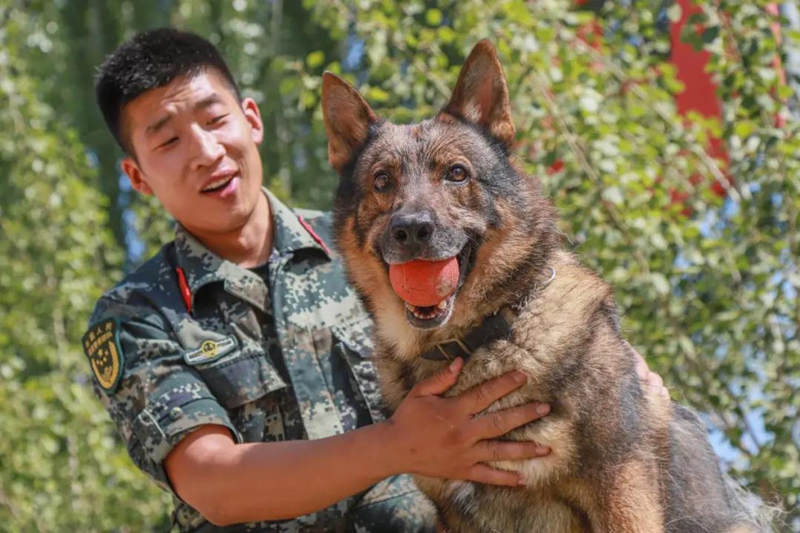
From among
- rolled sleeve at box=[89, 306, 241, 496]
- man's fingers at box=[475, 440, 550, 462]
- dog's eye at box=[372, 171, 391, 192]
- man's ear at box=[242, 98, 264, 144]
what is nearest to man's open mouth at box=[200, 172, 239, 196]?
man's ear at box=[242, 98, 264, 144]

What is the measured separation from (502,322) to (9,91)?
6.50 meters

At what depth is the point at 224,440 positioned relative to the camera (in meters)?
3.26

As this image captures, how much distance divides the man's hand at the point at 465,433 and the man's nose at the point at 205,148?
1357mm

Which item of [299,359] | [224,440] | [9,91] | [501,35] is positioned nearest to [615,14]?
[501,35]

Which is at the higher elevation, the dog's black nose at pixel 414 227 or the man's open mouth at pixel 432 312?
the dog's black nose at pixel 414 227

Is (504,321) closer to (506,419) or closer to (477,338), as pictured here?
(477,338)

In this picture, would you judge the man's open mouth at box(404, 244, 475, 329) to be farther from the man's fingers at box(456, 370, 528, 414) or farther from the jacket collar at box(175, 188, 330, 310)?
the jacket collar at box(175, 188, 330, 310)

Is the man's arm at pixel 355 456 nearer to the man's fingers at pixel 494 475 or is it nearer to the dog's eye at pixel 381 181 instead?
the man's fingers at pixel 494 475

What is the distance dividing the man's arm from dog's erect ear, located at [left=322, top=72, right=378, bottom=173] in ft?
2.90

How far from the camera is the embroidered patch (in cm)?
347

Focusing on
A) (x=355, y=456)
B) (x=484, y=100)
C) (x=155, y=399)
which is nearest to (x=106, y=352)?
(x=155, y=399)

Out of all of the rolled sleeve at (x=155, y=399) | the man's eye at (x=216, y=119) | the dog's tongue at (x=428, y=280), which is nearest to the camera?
the dog's tongue at (x=428, y=280)

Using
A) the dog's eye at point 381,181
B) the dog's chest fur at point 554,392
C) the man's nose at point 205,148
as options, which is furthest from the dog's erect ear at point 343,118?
the dog's chest fur at point 554,392

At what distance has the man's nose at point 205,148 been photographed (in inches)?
145
